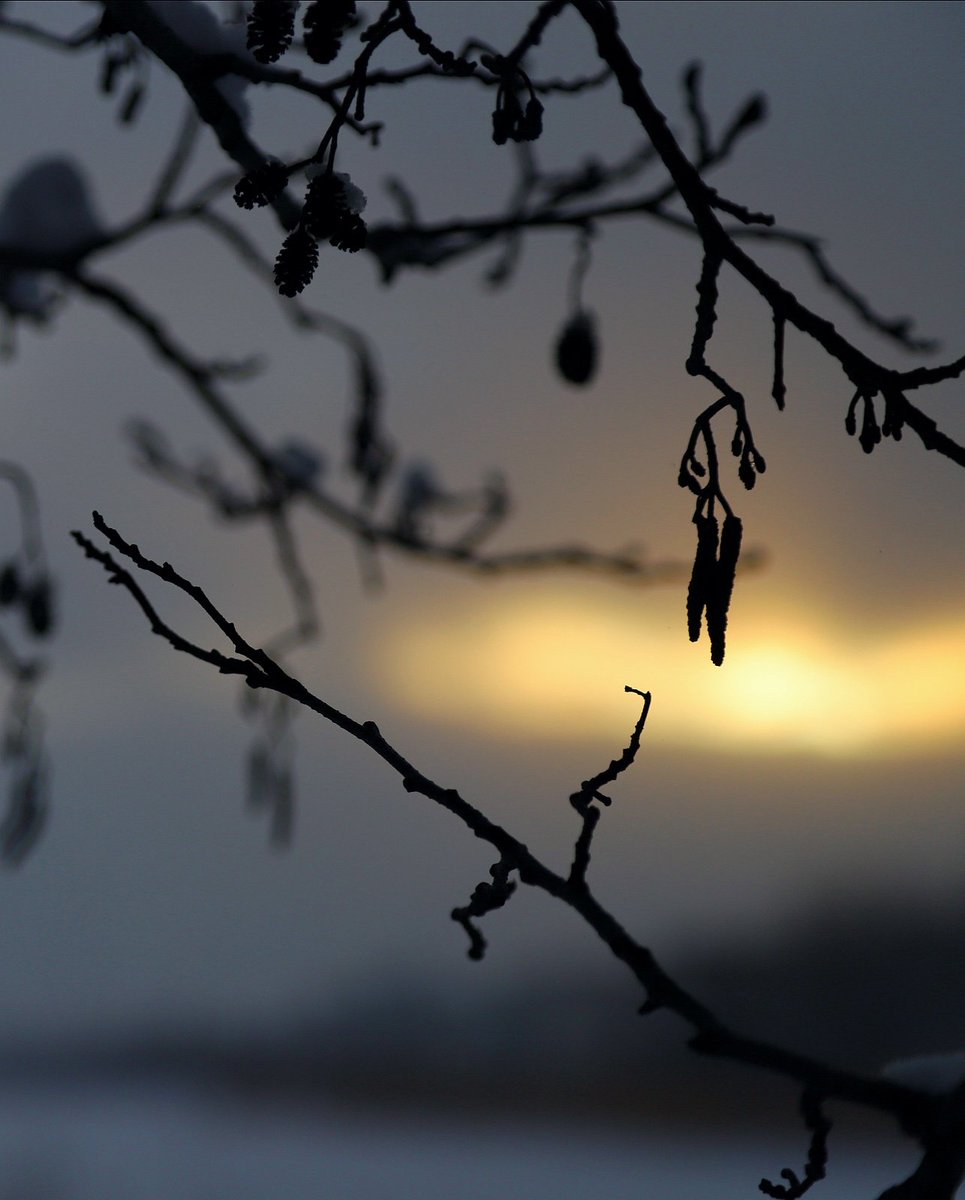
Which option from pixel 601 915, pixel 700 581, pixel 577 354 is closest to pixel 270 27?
pixel 700 581

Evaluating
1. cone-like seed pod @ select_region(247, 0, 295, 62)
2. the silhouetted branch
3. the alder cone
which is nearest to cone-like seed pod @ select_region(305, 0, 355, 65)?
cone-like seed pod @ select_region(247, 0, 295, 62)

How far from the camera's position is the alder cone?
1.62 m

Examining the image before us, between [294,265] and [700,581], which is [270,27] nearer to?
[294,265]

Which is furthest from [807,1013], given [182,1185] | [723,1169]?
[182,1185]

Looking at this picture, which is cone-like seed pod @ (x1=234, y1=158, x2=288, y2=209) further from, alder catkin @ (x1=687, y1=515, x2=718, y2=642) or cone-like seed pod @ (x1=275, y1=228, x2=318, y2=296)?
alder catkin @ (x1=687, y1=515, x2=718, y2=642)

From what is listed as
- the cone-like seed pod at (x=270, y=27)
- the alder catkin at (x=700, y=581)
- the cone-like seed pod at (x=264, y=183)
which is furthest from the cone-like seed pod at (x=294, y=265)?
the alder catkin at (x=700, y=581)

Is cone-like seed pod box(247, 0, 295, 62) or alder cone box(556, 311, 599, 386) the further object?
alder cone box(556, 311, 599, 386)

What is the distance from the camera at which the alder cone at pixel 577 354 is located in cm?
162

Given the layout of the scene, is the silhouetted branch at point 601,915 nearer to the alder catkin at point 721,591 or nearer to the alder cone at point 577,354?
the alder catkin at point 721,591

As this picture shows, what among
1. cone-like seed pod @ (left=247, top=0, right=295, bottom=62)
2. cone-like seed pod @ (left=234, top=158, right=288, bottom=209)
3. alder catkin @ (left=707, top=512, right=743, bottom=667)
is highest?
cone-like seed pod @ (left=247, top=0, right=295, bottom=62)

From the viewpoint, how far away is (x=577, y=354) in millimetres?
1622

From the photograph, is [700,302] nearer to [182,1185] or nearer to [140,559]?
[140,559]

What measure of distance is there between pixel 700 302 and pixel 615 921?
42cm

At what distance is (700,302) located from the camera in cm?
74
